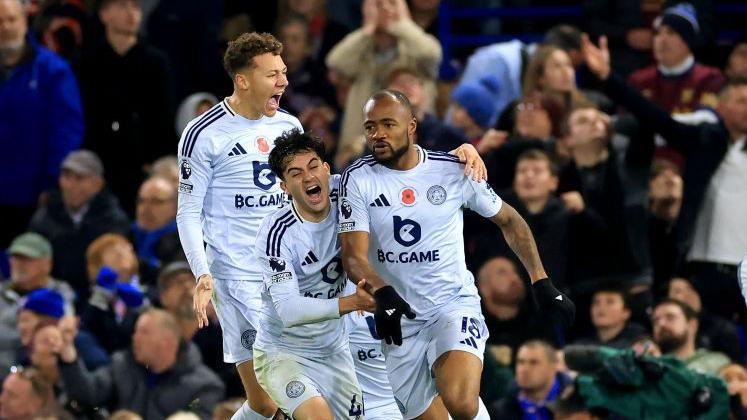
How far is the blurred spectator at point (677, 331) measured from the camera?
44.5ft

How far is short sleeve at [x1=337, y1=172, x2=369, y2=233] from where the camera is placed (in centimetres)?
1059

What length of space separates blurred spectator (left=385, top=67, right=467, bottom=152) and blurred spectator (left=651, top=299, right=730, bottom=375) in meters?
2.00

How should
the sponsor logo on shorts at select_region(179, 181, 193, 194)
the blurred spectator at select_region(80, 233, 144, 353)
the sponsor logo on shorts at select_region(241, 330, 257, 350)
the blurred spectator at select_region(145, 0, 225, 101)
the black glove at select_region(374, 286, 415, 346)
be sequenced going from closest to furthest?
1. the black glove at select_region(374, 286, 415, 346)
2. the sponsor logo on shorts at select_region(179, 181, 193, 194)
3. the sponsor logo on shorts at select_region(241, 330, 257, 350)
4. the blurred spectator at select_region(80, 233, 144, 353)
5. the blurred spectator at select_region(145, 0, 225, 101)

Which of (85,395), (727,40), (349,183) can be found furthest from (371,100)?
(727,40)

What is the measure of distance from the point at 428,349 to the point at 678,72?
17.9 ft

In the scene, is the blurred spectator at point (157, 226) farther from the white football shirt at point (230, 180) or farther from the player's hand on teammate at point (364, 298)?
the player's hand on teammate at point (364, 298)

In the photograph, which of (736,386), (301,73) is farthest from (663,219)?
(301,73)

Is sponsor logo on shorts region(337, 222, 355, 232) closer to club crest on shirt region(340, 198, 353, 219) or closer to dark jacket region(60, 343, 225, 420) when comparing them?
club crest on shirt region(340, 198, 353, 219)

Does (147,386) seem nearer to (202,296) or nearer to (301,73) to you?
(202,296)

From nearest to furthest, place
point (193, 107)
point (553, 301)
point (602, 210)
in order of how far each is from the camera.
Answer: point (553, 301), point (602, 210), point (193, 107)

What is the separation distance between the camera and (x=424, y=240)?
10789mm

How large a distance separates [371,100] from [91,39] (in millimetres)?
6788

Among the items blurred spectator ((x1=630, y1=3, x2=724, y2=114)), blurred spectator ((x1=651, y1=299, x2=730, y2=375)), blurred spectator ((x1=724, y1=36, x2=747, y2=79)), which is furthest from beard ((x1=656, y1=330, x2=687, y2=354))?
blurred spectator ((x1=724, y1=36, x2=747, y2=79))

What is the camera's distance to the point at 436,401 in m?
11.2
